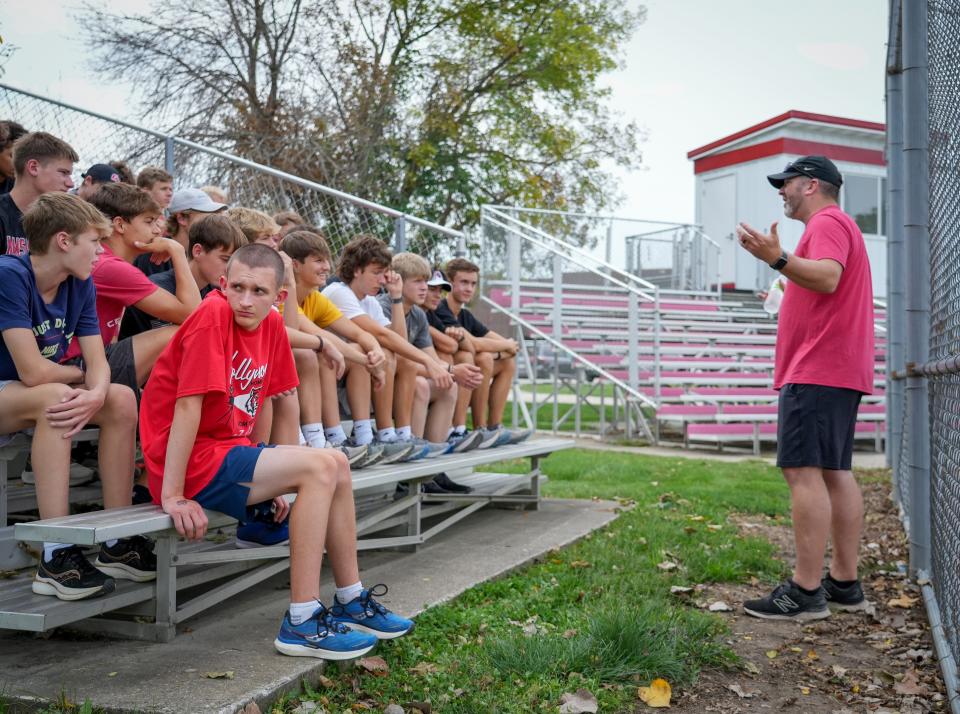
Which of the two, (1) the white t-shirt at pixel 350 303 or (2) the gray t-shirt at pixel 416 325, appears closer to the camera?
(1) the white t-shirt at pixel 350 303

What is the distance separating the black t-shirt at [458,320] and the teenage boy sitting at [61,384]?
3672 mm

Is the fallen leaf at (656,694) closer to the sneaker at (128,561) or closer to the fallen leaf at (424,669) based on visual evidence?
the fallen leaf at (424,669)

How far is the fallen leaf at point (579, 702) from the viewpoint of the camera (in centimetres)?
312

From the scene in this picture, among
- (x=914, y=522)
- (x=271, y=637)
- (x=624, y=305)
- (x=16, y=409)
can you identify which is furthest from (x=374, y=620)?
(x=624, y=305)

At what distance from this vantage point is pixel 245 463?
344 cm

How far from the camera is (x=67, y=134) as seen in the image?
22.7 ft

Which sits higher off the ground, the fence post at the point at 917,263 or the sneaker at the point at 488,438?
the fence post at the point at 917,263

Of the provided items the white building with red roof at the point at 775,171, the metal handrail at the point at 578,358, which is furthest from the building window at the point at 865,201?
the metal handrail at the point at 578,358

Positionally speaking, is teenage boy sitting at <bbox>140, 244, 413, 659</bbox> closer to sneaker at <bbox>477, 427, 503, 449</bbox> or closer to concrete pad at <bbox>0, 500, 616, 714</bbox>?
concrete pad at <bbox>0, 500, 616, 714</bbox>

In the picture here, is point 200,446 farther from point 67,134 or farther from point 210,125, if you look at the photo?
point 210,125

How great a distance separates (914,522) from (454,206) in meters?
17.7

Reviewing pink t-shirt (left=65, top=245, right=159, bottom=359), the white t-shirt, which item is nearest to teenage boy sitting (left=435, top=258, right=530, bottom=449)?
the white t-shirt

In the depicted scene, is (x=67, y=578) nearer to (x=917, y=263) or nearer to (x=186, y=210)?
(x=186, y=210)

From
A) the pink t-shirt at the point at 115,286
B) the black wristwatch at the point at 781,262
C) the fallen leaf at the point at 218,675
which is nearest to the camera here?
the fallen leaf at the point at 218,675
